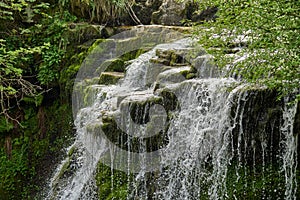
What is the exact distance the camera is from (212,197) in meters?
5.41

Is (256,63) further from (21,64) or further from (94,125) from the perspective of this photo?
(21,64)

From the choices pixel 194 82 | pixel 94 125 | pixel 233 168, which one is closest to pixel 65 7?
pixel 94 125

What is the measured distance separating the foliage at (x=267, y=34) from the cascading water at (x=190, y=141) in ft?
2.09

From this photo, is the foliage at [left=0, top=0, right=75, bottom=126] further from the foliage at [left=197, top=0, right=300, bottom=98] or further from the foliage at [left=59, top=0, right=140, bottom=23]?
the foliage at [left=197, top=0, right=300, bottom=98]

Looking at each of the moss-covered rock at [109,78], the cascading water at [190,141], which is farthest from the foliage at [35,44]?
the cascading water at [190,141]

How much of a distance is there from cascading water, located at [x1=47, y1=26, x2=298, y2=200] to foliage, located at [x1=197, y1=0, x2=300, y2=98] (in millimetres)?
636

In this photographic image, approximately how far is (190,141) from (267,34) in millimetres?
2282

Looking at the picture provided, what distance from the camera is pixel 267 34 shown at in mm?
3990

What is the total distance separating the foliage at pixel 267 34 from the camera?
12.6ft

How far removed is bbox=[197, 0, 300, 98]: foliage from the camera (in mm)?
3840

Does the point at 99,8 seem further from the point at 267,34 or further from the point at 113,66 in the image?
the point at 267,34

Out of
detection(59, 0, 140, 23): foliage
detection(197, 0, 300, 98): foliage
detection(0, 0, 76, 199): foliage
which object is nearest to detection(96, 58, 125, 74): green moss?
detection(0, 0, 76, 199): foliage

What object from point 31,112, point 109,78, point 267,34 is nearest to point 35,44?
point 31,112

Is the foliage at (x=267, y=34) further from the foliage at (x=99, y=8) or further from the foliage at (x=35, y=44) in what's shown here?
the foliage at (x=99, y=8)
